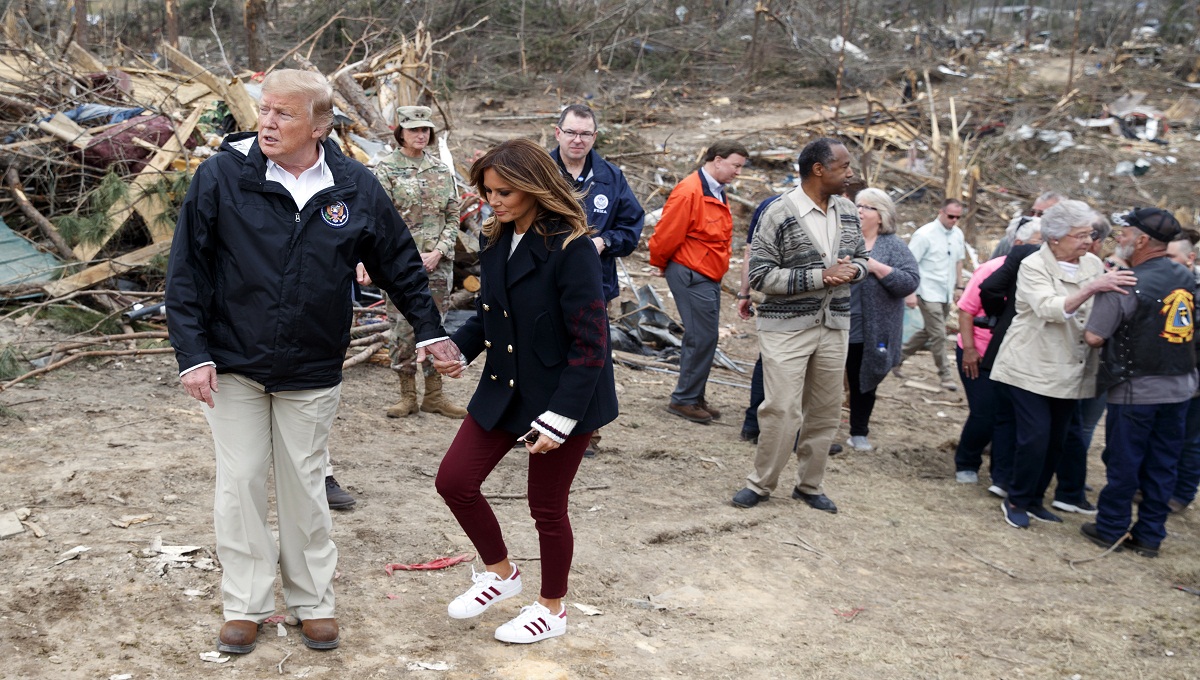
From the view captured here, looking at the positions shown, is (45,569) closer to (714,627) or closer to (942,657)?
(714,627)

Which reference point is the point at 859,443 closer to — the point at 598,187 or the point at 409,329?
the point at 598,187

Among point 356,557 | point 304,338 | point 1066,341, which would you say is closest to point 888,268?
point 1066,341

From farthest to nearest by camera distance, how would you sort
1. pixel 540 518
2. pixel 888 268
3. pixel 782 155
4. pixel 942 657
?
1. pixel 782 155
2. pixel 888 268
3. pixel 942 657
4. pixel 540 518

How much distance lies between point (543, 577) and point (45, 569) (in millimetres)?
1893

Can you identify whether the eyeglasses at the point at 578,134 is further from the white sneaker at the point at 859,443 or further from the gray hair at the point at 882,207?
the white sneaker at the point at 859,443

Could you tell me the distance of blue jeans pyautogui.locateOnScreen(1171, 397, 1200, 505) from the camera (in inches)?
256

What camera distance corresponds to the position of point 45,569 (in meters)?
3.85

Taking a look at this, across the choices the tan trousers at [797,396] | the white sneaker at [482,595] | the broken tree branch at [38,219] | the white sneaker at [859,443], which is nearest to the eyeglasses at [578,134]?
the tan trousers at [797,396]

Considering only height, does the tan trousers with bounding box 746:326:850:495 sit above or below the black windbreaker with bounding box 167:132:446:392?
below

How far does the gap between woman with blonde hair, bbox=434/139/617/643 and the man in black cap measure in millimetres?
3533

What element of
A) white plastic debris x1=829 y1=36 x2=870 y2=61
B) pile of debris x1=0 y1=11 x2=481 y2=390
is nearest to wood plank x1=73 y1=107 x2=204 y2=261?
pile of debris x1=0 y1=11 x2=481 y2=390

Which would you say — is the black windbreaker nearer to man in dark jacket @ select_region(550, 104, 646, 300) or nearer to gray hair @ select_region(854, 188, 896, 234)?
man in dark jacket @ select_region(550, 104, 646, 300)

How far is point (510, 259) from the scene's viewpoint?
3455 mm

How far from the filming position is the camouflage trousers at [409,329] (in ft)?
20.3
